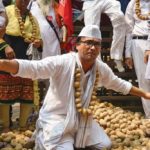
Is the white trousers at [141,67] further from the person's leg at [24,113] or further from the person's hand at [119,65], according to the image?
the person's leg at [24,113]

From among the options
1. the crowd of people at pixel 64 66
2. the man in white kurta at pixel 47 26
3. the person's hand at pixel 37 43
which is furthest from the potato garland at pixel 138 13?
the person's hand at pixel 37 43

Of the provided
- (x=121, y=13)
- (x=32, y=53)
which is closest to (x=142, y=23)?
(x=121, y=13)

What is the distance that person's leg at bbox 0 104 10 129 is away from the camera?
4.96 m

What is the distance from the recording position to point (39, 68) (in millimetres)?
3719

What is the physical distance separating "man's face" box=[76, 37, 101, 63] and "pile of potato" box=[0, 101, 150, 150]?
3.51ft

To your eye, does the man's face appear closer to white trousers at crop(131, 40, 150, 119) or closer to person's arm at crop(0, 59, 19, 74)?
person's arm at crop(0, 59, 19, 74)

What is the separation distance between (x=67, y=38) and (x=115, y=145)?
169 cm

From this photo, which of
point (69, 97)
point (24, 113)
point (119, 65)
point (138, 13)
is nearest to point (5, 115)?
point (24, 113)

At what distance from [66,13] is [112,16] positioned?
2.03ft

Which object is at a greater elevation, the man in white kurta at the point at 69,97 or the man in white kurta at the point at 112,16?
the man in white kurta at the point at 112,16

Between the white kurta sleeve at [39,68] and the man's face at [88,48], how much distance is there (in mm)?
217

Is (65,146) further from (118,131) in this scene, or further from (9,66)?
(118,131)

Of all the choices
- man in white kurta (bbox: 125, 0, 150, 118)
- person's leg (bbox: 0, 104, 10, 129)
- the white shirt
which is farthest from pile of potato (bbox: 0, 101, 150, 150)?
the white shirt

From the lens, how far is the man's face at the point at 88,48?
3.92m
